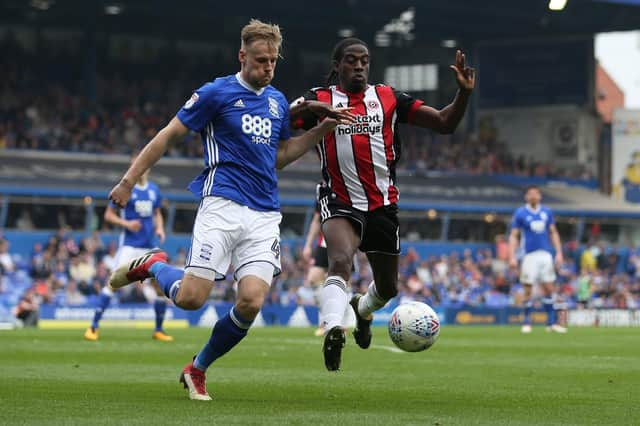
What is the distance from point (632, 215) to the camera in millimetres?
47688

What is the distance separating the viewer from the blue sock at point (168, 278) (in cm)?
826

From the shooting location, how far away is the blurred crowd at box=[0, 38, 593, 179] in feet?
131

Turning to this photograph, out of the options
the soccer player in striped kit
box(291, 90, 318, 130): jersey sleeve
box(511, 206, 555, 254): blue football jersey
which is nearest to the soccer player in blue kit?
box(291, 90, 318, 130): jersey sleeve

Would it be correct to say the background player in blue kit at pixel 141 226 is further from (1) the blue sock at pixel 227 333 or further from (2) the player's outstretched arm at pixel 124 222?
(1) the blue sock at pixel 227 333

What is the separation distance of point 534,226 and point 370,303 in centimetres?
1183

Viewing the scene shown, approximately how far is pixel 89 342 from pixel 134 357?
3.32m

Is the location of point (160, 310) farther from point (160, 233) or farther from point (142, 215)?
point (142, 215)

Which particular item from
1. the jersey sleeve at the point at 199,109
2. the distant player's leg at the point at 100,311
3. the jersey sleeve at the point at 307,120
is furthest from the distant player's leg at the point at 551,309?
the jersey sleeve at the point at 199,109

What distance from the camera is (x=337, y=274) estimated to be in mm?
9305

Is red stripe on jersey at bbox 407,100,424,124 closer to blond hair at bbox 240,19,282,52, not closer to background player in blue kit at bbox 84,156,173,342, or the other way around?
blond hair at bbox 240,19,282,52

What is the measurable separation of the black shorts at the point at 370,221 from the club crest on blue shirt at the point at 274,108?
4.72 feet

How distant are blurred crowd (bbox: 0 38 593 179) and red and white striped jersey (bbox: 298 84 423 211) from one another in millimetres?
29909

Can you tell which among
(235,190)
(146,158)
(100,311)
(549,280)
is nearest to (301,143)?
(235,190)

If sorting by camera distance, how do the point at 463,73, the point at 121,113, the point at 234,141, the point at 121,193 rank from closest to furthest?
the point at 121,193 → the point at 234,141 → the point at 463,73 → the point at 121,113
